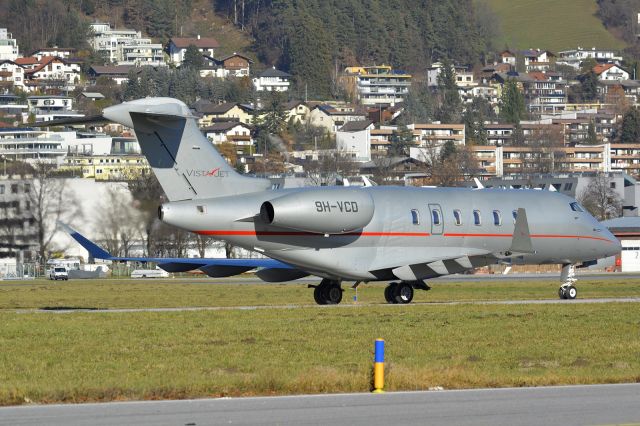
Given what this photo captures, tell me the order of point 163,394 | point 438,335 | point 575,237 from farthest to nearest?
point 575,237
point 438,335
point 163,394

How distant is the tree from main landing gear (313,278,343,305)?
111 metres

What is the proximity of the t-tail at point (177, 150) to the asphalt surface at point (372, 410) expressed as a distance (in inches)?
737

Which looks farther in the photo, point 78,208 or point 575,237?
point 78,208

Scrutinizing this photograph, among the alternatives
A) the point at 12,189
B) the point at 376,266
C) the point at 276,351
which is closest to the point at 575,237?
the point at 376,266

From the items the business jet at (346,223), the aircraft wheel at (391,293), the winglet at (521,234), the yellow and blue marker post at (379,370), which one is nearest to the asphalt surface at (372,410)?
the yellow and blue marker post at (379,370)

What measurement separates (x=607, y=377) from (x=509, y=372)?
1.87 m

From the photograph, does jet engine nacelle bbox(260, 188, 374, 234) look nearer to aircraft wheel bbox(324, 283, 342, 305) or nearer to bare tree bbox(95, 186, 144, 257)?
aircraft wheel bbox(324, 283, 342, 305)

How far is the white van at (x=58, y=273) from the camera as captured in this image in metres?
104

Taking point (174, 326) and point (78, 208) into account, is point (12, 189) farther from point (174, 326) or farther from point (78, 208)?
point (174, 326)

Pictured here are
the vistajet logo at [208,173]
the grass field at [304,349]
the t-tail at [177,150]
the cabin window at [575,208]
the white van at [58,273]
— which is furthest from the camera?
the white van at [58,273]

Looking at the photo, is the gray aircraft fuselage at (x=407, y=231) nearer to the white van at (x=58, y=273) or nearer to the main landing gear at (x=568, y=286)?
the main landing gear at (x=568, y=286)

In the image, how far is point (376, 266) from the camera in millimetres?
46438

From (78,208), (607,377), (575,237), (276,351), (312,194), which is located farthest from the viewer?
(78,208)

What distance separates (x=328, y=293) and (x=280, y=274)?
1731 mm
